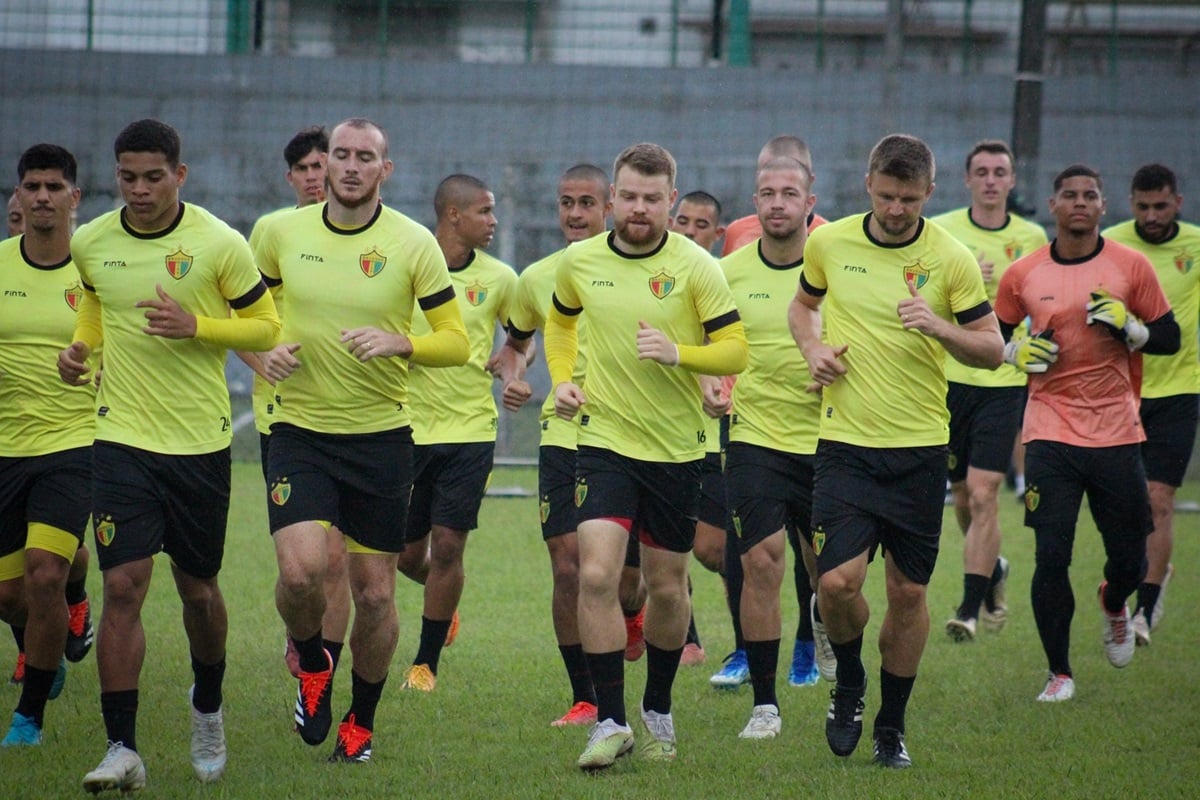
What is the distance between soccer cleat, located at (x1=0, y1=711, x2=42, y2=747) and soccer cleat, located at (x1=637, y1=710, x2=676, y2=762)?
2483 mm

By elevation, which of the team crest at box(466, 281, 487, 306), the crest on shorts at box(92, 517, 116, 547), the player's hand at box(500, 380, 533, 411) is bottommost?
the crest on shorts at box(92, 517, 116, 547)

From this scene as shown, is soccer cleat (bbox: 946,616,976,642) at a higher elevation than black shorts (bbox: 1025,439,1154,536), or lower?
lower

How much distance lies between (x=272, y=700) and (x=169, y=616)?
2.35m

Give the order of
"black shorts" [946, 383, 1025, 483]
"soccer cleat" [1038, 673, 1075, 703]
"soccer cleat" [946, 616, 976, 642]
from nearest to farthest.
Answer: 1. "soccer cleat" [1038, 673, 1075, 703]
2. "soccer cleat" [946, 616, 976, 642]
3. "black shorts" [946, 383, 1025, 483]

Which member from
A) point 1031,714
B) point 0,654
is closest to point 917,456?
point 1031,714

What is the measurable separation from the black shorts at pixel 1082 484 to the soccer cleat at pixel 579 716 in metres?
2.34

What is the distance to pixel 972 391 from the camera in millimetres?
10062

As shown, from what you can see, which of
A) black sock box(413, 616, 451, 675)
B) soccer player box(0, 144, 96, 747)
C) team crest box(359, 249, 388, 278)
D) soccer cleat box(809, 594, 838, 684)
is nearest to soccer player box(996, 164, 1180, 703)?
soccer cleat box(809, 594, 838, 684)

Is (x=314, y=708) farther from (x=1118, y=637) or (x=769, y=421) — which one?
(x=1118, y=637)

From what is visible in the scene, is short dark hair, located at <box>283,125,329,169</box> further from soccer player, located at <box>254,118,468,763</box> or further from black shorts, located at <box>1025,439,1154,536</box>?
black shorts, located at <box>1025,439,1154,536</box>

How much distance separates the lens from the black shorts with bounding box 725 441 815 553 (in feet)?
25.1

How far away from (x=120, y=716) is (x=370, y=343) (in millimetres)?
1644

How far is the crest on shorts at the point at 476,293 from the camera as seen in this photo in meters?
8.88

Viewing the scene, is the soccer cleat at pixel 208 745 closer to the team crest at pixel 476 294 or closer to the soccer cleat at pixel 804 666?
the team crest at pixel 476 294
